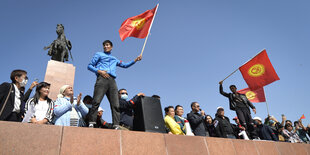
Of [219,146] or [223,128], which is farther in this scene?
[223,128]

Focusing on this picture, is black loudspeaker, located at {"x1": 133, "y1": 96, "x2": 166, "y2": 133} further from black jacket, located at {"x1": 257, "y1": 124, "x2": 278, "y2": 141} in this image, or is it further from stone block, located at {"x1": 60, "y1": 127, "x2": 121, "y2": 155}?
black jacket, located at {"x1": 257, "y1": 124, "x2": 278, "y2": 141}

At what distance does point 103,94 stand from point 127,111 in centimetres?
86

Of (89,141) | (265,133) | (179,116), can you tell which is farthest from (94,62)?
(265,133)

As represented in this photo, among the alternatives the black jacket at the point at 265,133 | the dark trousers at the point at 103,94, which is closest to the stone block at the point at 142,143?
the dark trousers at the point at 103,94

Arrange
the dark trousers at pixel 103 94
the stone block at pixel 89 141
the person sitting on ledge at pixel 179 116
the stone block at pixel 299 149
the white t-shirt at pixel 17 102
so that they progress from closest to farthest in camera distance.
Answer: the stone block at pixel 89 141
the white t-shirt at pixel 17 102
the dark trousers at pixel 103 94
the person sitting on ledge at pixel 179 116
the stone block at pixel 299 149

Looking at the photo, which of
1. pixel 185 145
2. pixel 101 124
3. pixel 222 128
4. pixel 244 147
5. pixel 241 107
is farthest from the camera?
pixel 241 107

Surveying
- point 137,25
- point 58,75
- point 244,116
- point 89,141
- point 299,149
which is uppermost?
point 137,25

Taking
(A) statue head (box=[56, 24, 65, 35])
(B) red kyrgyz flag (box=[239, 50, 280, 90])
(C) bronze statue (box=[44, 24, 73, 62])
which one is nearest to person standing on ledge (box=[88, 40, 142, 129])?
(B) red kyrgyz flag (box=[239, 50, 280, 90])

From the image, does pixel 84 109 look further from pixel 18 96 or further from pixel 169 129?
pixel 169 129

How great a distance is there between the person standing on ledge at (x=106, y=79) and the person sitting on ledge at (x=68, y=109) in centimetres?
30

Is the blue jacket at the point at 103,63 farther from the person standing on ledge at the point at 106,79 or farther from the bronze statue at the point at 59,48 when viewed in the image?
the bronze statue at the point at 59,48

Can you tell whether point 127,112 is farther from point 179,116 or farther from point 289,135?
point 289,135

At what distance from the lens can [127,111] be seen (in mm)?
4641

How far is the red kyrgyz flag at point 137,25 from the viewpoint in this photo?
6.07m
